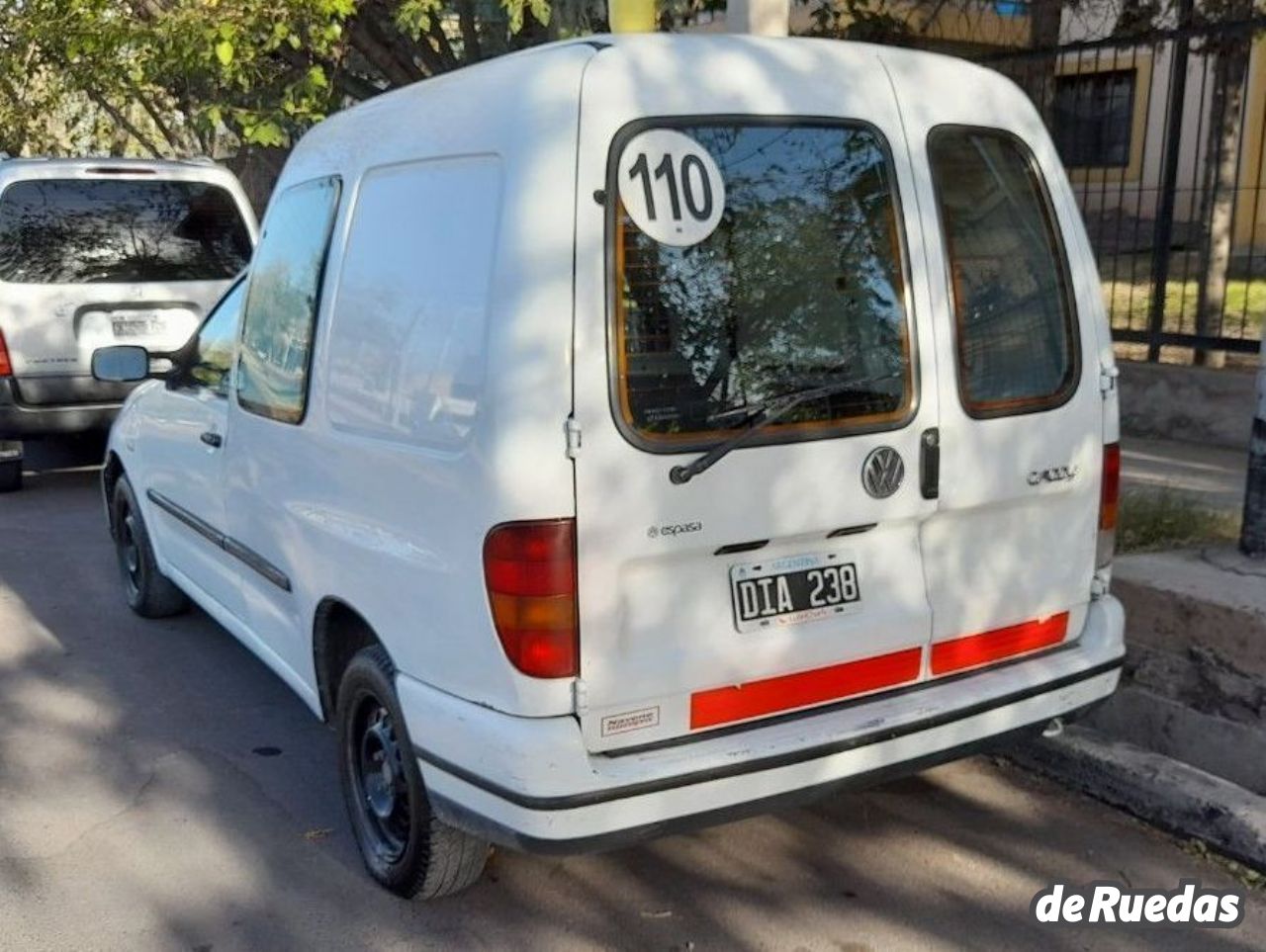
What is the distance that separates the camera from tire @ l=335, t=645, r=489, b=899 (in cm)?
330

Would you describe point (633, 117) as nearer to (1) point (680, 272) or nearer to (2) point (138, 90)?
(1) point (680, 272)

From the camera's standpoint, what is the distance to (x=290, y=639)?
3998 mm

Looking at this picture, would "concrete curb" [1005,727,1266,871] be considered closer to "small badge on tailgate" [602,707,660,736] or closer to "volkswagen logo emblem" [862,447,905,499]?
"volkswagen logo emblem" [862,447,905,499]

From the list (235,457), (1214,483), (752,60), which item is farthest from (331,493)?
(1214,483)

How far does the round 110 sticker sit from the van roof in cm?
17

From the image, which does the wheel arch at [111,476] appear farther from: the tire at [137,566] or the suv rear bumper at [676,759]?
the suv rear bumper at [676,759]

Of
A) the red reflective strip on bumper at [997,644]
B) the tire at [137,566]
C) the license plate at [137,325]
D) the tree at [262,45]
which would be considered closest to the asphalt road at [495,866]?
the red reflective strip on bumper at [997,644]

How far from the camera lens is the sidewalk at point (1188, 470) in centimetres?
633

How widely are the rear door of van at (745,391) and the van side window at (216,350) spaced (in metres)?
2.16

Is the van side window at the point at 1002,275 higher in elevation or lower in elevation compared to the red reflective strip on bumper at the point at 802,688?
higher

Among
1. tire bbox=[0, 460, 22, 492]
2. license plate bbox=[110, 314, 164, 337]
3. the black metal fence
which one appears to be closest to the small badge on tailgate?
the black metal fence

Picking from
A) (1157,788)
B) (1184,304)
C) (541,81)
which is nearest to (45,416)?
(541,81)

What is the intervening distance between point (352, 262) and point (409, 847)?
1.55m

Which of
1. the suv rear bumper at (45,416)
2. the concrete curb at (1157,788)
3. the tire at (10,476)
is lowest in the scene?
the tire at (10,476)
